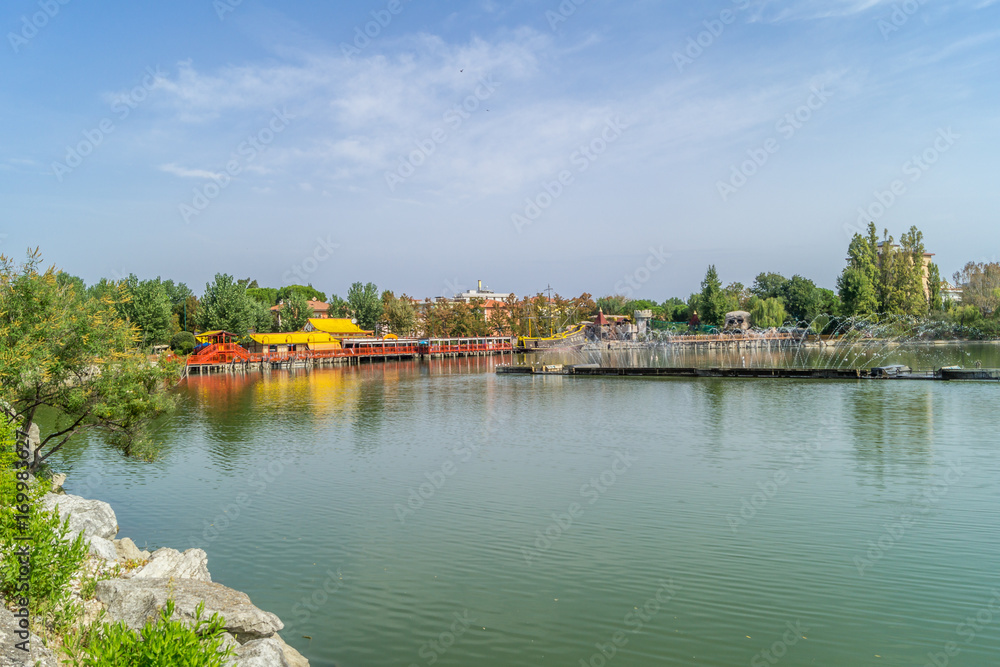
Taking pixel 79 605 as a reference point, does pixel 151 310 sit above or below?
above

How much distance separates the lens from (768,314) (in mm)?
98312

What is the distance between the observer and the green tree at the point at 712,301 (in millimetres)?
100062

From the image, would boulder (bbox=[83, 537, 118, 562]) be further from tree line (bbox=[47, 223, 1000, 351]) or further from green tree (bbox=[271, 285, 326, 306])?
green tree (bbox=[271, 285, 326, 306])

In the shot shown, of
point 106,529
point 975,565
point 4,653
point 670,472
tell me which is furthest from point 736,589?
point 106,529

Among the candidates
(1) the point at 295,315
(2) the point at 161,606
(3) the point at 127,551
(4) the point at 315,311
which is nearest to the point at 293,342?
(1) the point at 295,315

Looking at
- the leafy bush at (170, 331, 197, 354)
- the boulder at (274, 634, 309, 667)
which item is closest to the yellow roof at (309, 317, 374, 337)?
the leafy bush at (170, 331, 197, 354)

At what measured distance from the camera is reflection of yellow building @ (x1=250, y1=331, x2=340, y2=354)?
75.9m

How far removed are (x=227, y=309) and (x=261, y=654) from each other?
76.3 meters

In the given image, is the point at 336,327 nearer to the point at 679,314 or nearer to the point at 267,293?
the point at 267,293

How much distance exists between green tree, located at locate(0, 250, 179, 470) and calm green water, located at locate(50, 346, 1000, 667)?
255 centimetres

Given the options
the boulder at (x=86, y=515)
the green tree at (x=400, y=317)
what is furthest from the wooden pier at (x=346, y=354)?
the boulder at (x=86, y=515)

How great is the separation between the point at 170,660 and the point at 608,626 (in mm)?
5994

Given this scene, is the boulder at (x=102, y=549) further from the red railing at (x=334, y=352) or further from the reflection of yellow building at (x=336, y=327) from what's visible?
the reflection of yellow building at (x=336, y=327)

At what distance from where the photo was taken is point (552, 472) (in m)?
17.3
